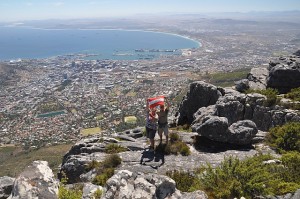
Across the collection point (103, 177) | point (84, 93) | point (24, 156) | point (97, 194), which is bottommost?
point (84, 93)

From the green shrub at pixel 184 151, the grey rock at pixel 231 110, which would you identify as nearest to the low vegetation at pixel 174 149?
the green shrub at pixel 184 151

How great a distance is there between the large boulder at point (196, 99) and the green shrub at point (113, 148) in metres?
9.86

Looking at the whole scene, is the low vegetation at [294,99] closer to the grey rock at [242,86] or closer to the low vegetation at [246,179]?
the grey rock at [242,86]

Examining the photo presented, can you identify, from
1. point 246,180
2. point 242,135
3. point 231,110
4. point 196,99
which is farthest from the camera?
point 196,99

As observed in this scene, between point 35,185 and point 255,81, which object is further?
point 255,81

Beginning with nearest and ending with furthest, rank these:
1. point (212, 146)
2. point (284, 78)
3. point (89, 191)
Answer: point (89, 191) < point (212, 146) < point (284, 78)

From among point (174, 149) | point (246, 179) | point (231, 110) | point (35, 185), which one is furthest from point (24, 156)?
point (246, 179)

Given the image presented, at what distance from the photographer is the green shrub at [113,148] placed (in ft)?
52.3

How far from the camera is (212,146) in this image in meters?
16.8

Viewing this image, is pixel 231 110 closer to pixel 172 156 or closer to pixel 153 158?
pixel 172 156

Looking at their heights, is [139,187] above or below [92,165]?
above

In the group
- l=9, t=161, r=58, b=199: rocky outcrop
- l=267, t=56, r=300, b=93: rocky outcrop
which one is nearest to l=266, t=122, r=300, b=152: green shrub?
l=267, t=56, r=300, b=93: rocky outcrop

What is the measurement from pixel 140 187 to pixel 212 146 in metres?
8.78

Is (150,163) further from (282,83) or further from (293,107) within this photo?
(282,83)
